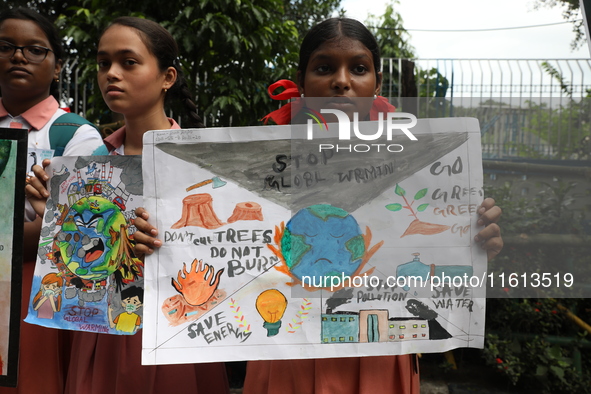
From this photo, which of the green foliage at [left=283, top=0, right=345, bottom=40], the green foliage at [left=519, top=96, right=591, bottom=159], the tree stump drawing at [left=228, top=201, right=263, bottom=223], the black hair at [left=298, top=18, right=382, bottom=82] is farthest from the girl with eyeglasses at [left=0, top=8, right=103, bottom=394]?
the green foliage at [left=283, top=0, right=345, bottom=40]

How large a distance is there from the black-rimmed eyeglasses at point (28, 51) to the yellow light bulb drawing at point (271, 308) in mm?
1370

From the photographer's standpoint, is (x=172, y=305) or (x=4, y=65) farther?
(x=4, y=65)

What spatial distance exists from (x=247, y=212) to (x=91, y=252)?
57cm

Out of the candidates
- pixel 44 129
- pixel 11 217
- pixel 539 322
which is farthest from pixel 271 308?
pixel 539 322

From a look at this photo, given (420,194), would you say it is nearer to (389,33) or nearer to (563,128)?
(563,128)

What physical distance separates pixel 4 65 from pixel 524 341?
3426 mm

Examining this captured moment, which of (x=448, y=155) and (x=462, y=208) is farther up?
(x=448, y=155)

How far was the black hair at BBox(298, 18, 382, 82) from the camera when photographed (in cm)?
197

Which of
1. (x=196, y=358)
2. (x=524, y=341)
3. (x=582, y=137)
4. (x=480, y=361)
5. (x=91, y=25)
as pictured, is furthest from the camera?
(x=582, y=137)

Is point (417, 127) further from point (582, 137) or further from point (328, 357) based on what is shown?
point (582, 137)

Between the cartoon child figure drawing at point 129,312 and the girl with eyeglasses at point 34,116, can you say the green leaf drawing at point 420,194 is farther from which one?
the girl with eyeglasses at point 34,116

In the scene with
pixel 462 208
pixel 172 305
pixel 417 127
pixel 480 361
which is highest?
pixel 417 127

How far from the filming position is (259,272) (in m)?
1.71

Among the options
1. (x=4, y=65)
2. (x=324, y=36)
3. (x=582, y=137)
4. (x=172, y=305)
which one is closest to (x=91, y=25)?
(x=4, y=65)
